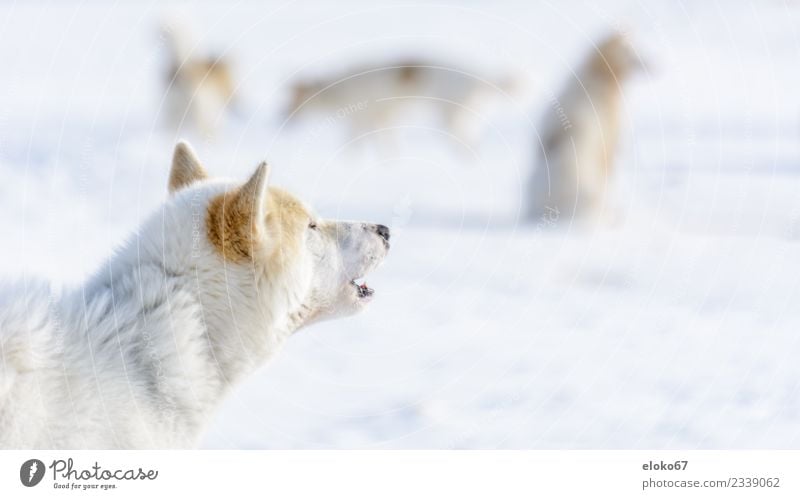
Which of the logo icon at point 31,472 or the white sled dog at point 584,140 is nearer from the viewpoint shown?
the logo icon at point 31,472

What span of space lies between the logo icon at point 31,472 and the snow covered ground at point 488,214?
22.8 inches

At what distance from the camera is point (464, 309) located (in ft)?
20.2

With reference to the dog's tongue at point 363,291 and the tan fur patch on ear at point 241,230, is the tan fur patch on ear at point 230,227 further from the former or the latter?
the dog's tongue at point 363,291

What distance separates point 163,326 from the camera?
315cm

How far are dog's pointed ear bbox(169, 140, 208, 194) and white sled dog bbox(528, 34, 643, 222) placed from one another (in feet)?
15.3

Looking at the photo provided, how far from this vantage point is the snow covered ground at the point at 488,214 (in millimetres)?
4805

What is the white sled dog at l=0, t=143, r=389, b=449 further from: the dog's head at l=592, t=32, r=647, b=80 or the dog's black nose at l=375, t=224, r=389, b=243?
the dog's head at l=592, t=32, r=647, b=80

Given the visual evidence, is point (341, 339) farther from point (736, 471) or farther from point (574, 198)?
point (574, 198)

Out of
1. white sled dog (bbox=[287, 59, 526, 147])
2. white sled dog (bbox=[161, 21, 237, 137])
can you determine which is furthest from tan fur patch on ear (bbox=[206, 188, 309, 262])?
white sled dog (bbox=[161, 21, 237, 137])

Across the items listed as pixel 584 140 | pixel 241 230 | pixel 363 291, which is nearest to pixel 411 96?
pixel 584 140

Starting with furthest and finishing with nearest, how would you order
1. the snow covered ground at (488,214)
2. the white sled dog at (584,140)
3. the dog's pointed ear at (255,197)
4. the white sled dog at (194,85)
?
1. the white sled dog at (194,85)
2. the white sled dog at (584,140)
3. the snow covered ground at (488,214)
4. the dog's pointed ear at (255,197)

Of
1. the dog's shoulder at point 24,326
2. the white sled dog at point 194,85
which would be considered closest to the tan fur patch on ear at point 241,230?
the dog's shoulder at point 24,326

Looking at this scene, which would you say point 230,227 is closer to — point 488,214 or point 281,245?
point 281,245

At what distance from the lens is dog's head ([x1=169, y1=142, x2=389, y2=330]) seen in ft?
10.4
